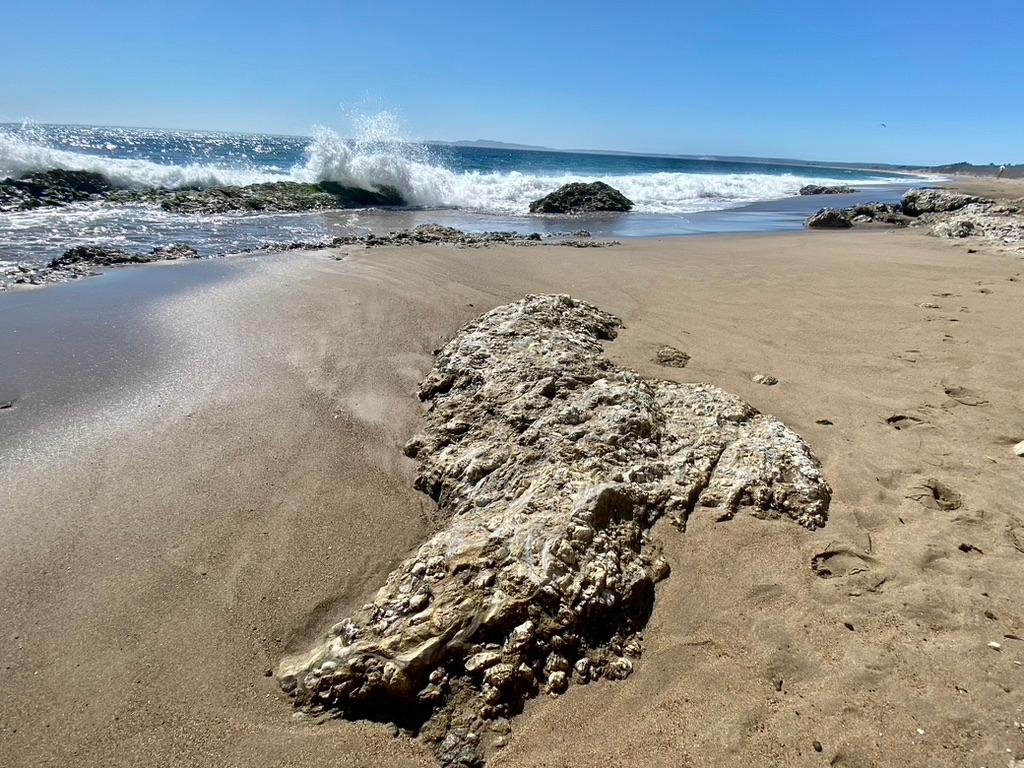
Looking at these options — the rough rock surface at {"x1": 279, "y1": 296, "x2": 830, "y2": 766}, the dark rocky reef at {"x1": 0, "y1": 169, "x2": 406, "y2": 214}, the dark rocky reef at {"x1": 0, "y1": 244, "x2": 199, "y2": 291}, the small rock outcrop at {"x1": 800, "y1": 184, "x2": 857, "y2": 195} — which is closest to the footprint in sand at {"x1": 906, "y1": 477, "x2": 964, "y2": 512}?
the rough rock surface at {"x1": 279, "y1": 296, "x2": 830, "y2": 766}

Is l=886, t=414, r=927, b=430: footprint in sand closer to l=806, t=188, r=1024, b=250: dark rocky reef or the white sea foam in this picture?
l=806, t=188, r=1024, b=250: dark rocky reef

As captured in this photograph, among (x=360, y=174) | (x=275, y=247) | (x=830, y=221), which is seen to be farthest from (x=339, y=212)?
(x=830, y=221)

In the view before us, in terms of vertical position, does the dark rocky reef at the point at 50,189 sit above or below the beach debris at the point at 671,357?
above

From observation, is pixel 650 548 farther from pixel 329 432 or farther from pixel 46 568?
pixel 46 568

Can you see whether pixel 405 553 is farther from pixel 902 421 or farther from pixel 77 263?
pixel 77 263

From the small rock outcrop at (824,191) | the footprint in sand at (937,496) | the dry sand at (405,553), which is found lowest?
the dry sand at (405,553)

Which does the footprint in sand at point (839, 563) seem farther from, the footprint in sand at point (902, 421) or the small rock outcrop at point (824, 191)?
the small rock outcrop at point (824, 191)

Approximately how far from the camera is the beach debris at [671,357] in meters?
4.69

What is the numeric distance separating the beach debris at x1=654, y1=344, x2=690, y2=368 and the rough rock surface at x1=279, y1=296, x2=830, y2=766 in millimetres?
757

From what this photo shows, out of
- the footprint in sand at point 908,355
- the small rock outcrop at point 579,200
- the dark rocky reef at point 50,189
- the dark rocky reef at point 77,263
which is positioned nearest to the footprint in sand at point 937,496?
the footprint in sand at point 908,355

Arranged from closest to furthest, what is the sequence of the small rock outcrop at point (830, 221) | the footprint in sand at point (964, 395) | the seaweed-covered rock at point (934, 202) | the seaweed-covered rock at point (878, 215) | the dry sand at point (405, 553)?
the dry sand at point (405, 553)
the footprint in sand at point (964, 395)
the small rock outcrop at point (830, 221)
the seaweed-covered rock at point (878, 215)
the seaweed-covered rock at point (934, 202)

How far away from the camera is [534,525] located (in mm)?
2471

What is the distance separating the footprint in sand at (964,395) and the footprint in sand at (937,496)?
4.46 feet

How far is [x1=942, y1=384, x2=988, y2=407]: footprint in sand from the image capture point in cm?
405
